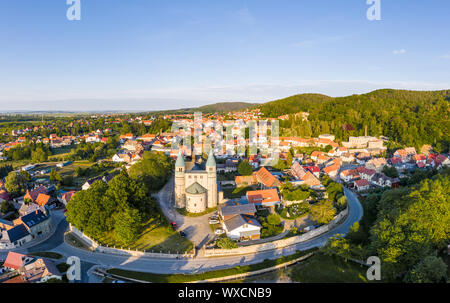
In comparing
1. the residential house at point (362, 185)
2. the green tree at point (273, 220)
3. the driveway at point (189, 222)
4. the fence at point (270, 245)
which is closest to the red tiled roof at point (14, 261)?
the driveway at point (189, 222)

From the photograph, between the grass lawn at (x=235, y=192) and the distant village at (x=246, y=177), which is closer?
the distant village at (x=246, y=177)

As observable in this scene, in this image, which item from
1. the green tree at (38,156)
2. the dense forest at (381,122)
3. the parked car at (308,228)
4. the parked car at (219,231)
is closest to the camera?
the parked car at (219,231)

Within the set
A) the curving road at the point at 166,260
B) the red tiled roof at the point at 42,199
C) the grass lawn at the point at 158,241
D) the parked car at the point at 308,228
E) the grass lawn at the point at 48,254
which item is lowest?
the grass lawn at the point at 48,254

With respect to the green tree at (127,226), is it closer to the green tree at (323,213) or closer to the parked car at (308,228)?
the parked car at (308,228)

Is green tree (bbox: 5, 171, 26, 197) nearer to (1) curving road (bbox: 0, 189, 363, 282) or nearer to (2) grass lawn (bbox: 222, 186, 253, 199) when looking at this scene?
(1) curving road (bbox: 0, 189, 363, 282)

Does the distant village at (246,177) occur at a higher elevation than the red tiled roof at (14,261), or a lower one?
higher

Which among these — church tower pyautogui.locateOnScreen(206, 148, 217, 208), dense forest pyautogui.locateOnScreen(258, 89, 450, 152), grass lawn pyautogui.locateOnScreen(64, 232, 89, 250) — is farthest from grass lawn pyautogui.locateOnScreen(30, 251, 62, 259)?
dense forest pyautogui.locateOnScreen(258, 89, 450, 152)

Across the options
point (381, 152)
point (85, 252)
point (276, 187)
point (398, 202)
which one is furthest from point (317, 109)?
point (85, 252)
